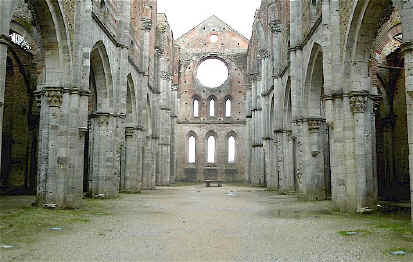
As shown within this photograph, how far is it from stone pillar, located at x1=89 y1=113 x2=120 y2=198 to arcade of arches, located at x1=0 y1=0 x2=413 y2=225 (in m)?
0.05

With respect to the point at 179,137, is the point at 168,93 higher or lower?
higher

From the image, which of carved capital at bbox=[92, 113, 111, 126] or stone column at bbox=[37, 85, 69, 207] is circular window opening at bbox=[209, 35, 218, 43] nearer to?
carved capital at bbox=[92, 113, 111, 126]

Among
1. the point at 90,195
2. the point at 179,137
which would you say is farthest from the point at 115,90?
the point at 179,137

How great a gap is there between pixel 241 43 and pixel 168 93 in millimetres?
14421

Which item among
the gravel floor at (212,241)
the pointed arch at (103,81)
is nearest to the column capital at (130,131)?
the pointed arch at (103,81)

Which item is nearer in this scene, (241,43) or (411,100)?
(411,100)

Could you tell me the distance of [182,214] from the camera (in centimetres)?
1238

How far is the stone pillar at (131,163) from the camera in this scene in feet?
75.5

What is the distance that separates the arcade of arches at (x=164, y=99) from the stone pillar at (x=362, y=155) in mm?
31

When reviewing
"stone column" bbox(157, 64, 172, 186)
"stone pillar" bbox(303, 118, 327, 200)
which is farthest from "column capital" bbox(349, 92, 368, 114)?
"stone column" bbox(157, 64, 172, 186)

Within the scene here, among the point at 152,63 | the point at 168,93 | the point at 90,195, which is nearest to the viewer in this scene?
the point at 90,195

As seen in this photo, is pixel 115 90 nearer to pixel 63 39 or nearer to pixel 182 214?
pixel 63 39

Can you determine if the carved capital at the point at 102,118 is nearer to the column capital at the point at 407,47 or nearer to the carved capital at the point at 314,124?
the carved capital at the point at 314,124

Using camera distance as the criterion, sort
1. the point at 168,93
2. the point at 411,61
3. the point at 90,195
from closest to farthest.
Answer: the point at 411,61 → the point at 90,195 → the point at 168,93
